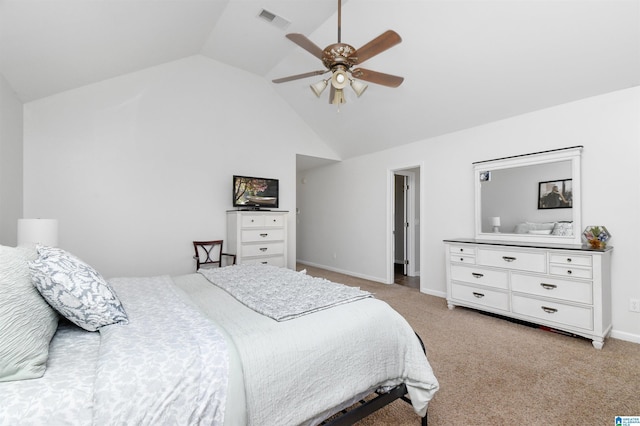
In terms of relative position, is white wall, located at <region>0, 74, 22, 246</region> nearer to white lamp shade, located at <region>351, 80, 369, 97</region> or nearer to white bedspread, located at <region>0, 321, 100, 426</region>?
white bedspread, located at <region>0, 321, 100, 426</region>

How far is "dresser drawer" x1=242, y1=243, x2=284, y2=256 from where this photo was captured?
3.98 metres

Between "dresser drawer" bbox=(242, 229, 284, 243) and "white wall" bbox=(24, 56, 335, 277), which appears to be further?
"dresser drawer" bbox=(242, 229, 284, 243)

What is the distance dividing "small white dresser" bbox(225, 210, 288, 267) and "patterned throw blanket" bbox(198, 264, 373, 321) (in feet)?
4.91

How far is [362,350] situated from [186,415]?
0.77 metres

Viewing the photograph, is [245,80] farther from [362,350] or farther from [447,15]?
[362,350]

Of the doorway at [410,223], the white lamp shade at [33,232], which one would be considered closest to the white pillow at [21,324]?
the white lamp shade at [33,232]

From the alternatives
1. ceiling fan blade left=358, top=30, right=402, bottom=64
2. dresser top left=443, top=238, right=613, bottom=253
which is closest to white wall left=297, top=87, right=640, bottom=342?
dresser top left=443, top=238, right=613, bottom=253

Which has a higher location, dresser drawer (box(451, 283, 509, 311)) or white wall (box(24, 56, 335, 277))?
white wall (box(24, 56, 335, 277))

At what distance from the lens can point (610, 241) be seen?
9.14 ft

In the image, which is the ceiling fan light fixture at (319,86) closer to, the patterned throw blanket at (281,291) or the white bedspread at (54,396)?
the patterned throw blanket at (281,291)

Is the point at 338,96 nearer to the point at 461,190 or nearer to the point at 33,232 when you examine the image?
the point at 461,190

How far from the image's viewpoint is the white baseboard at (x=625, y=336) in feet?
8.62

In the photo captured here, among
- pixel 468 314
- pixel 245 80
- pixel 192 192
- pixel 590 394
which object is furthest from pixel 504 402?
pixel 245 80

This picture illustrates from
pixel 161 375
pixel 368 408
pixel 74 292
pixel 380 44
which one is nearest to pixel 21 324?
pixel 74 292
